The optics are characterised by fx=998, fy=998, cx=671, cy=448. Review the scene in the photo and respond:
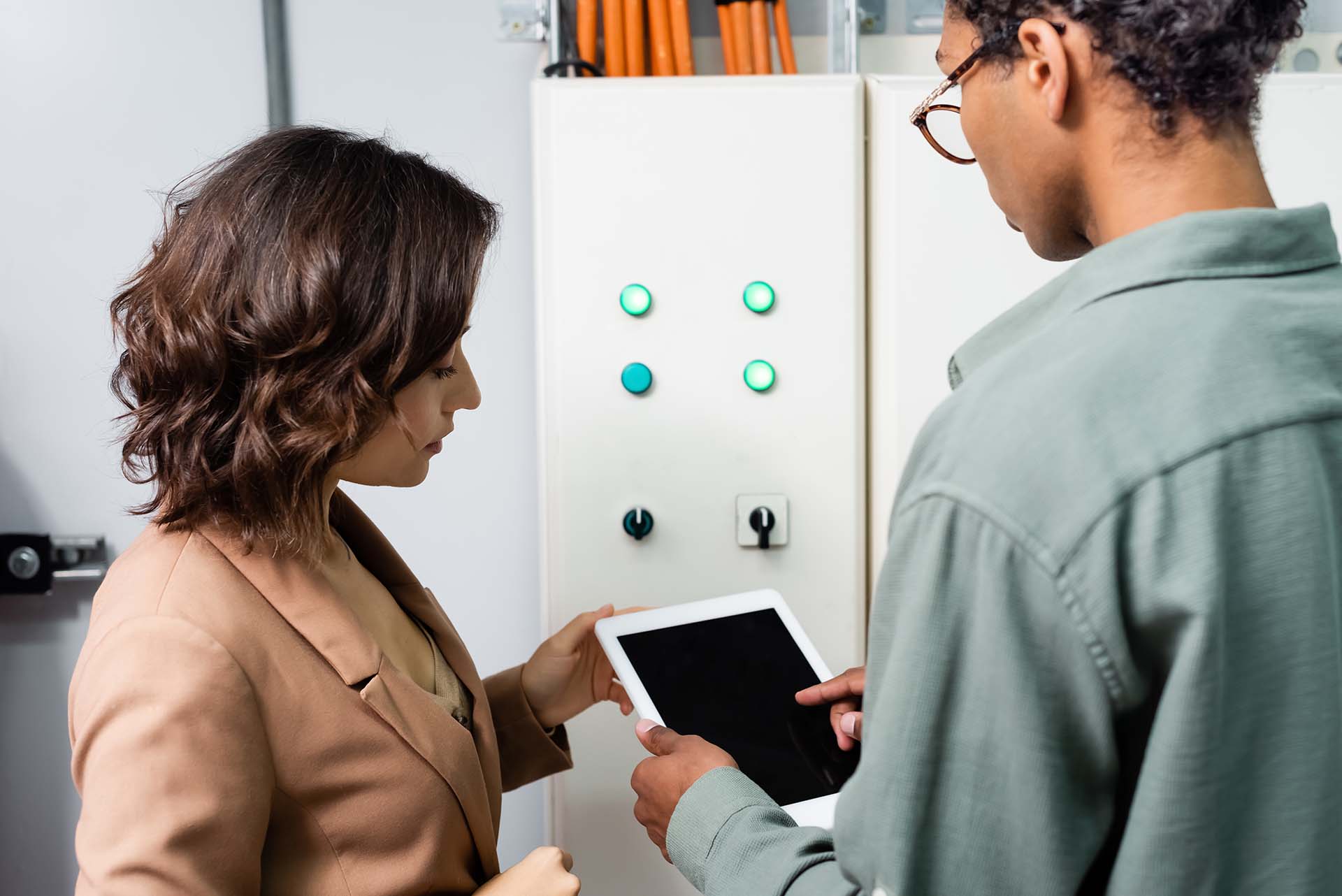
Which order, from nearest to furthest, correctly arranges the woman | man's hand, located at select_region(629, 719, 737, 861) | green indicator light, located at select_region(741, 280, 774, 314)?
the woman → man's hand, located at select_region(629, 719, 737, 861) → green indicator light, located at select_region(741, 280, 774, 314)

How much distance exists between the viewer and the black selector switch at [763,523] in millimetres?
1302

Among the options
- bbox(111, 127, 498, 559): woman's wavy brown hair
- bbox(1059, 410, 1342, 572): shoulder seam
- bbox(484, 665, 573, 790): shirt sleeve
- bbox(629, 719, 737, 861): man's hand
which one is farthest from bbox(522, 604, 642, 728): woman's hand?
bbox(1059, 410, 1342, 572): shoulder seam

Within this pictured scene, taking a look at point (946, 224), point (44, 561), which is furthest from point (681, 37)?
point (44, 561)

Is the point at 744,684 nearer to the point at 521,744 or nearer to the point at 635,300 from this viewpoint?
the point at 521,744

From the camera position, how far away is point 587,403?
130cm

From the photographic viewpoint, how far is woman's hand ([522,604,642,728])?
1164 millimetres

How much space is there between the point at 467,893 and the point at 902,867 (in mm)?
514

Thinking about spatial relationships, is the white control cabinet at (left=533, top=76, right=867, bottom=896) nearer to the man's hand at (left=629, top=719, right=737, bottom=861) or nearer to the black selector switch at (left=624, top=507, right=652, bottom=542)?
the black selector switch at (left=624, top=507, right=652, bottom=542)

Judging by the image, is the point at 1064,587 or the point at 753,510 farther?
the point at 753,510

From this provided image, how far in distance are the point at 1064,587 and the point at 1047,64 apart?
0.33 meters

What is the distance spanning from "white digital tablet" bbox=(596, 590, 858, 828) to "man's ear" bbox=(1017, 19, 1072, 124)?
24.2 inches

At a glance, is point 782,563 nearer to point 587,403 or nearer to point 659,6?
point 587,403

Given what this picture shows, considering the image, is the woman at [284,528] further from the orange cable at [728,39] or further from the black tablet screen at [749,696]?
the orange cable at [728,39]

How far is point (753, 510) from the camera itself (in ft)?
4.32
